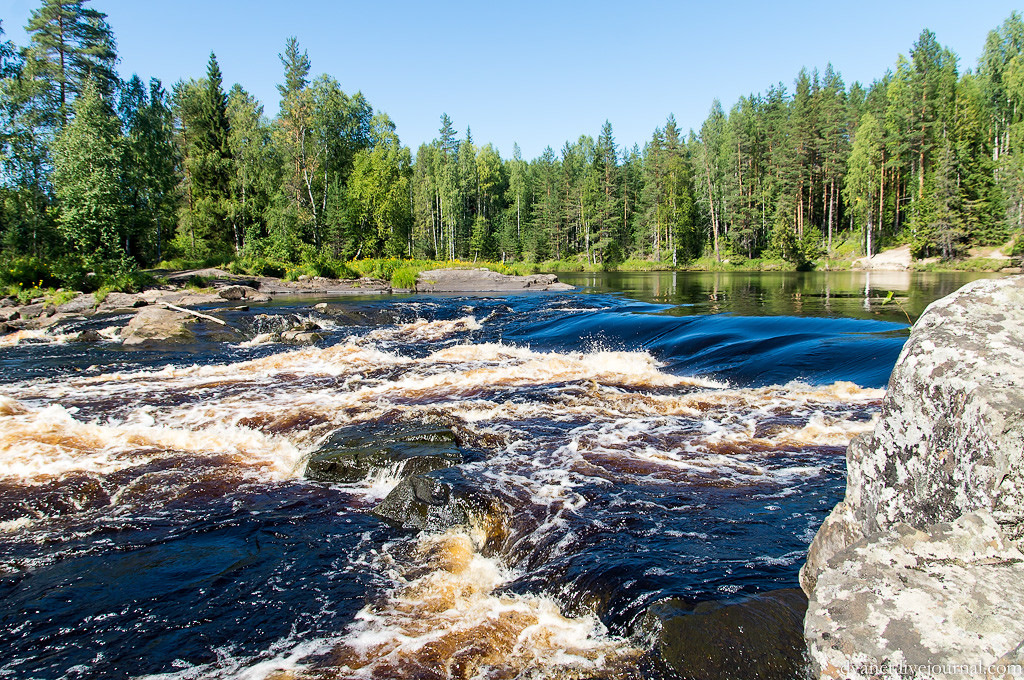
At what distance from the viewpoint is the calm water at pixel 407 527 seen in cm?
429

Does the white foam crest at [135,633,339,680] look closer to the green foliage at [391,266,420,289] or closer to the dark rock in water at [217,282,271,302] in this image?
the dark rock in water at [217,282,271,302]

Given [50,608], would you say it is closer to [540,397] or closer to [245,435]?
[245,435]

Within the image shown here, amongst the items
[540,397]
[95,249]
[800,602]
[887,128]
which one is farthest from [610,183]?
[800,602]

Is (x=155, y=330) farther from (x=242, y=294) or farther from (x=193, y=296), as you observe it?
(x=242, y=294)

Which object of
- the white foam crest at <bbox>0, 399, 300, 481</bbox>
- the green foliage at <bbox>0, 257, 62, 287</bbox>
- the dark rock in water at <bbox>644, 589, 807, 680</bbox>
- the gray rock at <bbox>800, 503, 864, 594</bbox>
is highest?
the green foliage at <bbox>0, 257, 62, 287</bbox>

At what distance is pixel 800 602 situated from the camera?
3.98 metres

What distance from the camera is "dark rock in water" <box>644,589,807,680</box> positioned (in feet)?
11.5

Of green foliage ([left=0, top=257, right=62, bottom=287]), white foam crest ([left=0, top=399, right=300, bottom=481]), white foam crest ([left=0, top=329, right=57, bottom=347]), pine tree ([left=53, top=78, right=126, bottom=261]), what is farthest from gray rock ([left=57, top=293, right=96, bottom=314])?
white foam crest ([left=0, top=399, right=300, bottom=481])

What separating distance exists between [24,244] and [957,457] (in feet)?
148

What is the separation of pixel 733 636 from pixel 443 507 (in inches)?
131

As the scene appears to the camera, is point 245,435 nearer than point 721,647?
No

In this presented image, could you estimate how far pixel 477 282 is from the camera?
44.9 metres

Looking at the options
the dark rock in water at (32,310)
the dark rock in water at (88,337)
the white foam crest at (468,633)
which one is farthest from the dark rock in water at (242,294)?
the white foam crest at (468,633)

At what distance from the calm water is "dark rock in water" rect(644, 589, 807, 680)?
0.17 m
